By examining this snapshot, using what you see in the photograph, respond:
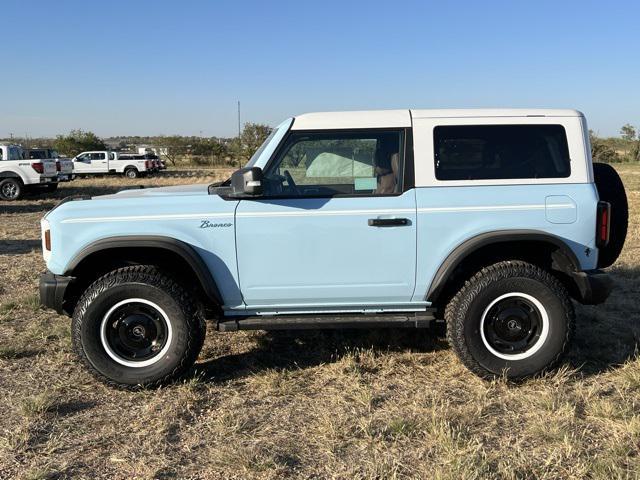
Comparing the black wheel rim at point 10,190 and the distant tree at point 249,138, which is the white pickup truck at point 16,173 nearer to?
the black wheel rim at point 10,190

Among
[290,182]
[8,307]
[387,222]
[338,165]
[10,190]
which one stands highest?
[338,165]

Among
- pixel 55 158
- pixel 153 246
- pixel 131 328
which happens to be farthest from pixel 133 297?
pixel 55 158

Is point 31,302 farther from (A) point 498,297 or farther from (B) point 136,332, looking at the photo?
(A) point 498,297

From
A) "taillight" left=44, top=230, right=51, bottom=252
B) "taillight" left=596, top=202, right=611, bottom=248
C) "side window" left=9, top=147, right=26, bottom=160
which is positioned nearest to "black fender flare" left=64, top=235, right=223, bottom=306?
"taillight" left=44, top=230, right=51, bottom=252

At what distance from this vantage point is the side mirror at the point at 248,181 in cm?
370

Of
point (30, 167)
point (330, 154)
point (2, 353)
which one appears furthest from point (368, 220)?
point (30, 167)

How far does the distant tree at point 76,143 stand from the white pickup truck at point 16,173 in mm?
33933

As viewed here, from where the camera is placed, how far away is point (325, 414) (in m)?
3.51

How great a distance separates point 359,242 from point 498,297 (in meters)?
1.06

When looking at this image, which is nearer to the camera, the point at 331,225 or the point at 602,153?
the point at 331,225

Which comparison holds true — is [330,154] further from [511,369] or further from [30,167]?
[30,167]

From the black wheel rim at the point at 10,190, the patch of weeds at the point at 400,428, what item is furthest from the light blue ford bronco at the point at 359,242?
the black wheel rim at the point at 10,190

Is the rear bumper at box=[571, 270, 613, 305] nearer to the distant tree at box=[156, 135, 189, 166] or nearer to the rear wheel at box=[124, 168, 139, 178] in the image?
the rear wheel at box=[124, 168, 139, 178]

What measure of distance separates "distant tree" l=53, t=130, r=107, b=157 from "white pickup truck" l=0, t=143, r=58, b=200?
3393 cm
